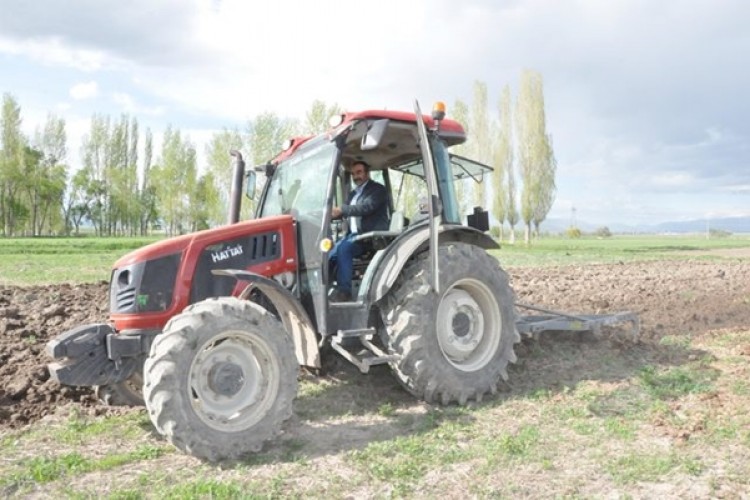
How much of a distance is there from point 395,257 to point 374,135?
1.07 metres

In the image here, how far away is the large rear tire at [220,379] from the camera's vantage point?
4.15 metres

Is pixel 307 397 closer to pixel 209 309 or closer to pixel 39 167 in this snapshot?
pixel 209 309

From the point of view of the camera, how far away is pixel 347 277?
5738 mm

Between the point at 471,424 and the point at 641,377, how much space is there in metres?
2.11

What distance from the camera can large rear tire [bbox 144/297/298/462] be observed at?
4148mm

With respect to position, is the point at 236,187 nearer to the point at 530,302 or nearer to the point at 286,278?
the point at 286,278

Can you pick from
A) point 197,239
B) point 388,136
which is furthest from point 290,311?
point 388,136

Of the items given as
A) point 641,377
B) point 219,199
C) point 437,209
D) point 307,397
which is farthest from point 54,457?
point 219,199

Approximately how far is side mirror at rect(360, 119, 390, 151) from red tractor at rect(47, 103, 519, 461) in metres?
0.01

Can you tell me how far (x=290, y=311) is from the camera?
5.32 m

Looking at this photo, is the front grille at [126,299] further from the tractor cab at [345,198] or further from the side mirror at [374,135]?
the side mirror at [374,135]

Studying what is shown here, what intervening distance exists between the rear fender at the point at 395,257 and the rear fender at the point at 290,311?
59 cm

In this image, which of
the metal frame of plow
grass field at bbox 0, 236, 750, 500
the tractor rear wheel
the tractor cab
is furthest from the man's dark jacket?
the metal frame of plow

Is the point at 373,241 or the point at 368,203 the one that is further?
the point at 373,241
